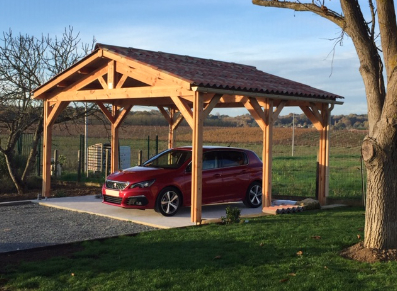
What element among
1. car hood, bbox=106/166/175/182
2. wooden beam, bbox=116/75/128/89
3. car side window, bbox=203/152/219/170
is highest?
wooden beam, bbox=116/75/128/89

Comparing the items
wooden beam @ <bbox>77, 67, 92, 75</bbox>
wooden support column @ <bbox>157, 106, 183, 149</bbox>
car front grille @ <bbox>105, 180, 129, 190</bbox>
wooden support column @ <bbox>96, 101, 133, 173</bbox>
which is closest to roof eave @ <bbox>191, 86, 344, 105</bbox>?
car front grille @ <bbox>105, 180, 129, 190</bbox>

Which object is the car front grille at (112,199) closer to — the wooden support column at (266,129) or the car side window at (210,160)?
the car side window at (210,160)

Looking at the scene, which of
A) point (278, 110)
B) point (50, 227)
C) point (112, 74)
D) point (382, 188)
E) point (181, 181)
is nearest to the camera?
point (382, 188)

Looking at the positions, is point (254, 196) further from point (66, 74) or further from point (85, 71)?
point (66, 74)

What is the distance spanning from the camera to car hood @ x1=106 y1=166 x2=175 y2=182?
12.1 meters

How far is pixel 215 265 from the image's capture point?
23.9 feet

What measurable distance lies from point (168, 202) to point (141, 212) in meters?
0.92

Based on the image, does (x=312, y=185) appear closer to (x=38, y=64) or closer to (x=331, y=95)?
(x=331, y=95)

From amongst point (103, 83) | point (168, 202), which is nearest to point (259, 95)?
point (168, 202)

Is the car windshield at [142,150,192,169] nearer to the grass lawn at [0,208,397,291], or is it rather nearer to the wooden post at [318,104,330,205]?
the grass lawn at [0,208,397,291]

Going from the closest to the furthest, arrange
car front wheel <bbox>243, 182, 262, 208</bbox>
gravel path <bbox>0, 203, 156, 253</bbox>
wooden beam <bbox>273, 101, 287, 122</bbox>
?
gravel path <bbox>0, 203, 156, 253</bbox>, wooden beam <bbox>273, 101, 287, 122</bbox>, car front wheel <bbox>243, 182, 262, 208</bbox>

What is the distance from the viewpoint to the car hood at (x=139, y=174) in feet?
39.6

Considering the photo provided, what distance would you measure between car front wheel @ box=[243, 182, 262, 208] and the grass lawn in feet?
12.6

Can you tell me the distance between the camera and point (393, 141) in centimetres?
771
